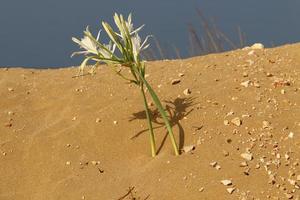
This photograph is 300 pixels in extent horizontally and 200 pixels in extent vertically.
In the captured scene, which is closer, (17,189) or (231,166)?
(231,166)

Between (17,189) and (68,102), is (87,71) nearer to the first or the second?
(68,102)

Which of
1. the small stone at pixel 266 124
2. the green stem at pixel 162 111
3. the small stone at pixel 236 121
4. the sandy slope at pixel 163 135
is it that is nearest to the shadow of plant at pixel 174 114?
the sandy slope at pixel 163 135

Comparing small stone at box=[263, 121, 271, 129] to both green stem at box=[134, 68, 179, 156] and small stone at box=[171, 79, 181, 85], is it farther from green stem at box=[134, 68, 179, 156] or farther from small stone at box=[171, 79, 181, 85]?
small stone at box=[171, 79, 181, 85]

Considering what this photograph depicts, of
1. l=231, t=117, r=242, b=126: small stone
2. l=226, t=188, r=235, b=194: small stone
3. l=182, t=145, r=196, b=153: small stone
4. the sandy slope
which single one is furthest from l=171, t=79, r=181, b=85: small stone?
l=226, t=188, r=235, b=194: small stone

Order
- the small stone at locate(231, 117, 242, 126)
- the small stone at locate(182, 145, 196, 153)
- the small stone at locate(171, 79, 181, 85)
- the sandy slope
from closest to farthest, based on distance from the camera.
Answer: the sandy slope → the small stone at locate(182, 145, 196, 153) → the small stone at locate(231, 117, 242, 126) → the small stone at locate(171, 79, 181, 85)

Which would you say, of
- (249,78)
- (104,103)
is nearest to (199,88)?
(249,78)

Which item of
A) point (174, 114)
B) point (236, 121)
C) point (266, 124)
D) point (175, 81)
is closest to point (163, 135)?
point (174, 114)

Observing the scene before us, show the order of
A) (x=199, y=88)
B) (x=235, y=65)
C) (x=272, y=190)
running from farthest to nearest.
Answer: (x=235, y=65), (x=199, y=88), (x=272, y=190)

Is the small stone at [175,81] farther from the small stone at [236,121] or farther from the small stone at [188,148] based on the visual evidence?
the small stone at [188,148]
